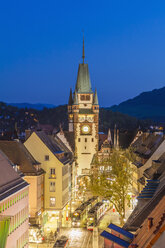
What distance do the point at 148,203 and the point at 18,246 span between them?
2167cm

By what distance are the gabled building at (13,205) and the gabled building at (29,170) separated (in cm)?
1114

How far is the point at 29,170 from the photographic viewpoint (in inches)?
2339

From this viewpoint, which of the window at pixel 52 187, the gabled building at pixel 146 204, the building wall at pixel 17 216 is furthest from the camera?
the window at pixel 52 187

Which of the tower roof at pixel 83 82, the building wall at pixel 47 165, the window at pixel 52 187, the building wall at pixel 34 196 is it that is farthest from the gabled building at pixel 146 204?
the tower roof at pixel 83 82

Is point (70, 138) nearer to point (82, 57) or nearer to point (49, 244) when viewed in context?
point (82, 57)

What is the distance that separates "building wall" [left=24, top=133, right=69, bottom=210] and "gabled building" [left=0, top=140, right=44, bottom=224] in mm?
3584

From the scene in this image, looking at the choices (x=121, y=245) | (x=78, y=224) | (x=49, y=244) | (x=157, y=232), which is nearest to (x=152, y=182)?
(x=121, y=245)

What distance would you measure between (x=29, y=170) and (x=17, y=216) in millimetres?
16453

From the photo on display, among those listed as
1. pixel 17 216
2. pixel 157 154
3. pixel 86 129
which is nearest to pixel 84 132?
pixel 86 129

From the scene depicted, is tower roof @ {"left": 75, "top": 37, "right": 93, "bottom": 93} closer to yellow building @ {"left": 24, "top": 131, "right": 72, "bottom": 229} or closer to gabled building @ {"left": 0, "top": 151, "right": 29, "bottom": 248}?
yellow building @ {"left": 24, "top": 131, "right": 72, "bottom": 229}

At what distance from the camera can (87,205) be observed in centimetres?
6844

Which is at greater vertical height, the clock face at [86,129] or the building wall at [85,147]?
the clock face at [86,129]

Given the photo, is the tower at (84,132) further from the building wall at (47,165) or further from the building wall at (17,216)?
the building wall at (17,216)

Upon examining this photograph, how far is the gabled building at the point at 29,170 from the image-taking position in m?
58.3
